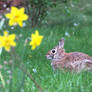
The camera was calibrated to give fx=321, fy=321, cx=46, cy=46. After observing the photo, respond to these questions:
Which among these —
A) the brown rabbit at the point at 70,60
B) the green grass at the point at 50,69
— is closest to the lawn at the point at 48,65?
the green grass at the point at 50,69

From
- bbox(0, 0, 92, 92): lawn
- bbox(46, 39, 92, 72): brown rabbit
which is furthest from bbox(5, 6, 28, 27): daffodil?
bbox(46, 39, 92, 72): brown rabbit

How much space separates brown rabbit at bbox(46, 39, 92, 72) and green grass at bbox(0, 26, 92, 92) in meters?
0.17

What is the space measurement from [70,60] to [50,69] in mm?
383

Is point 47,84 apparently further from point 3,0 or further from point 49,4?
point 3,0

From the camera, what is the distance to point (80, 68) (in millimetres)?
5246

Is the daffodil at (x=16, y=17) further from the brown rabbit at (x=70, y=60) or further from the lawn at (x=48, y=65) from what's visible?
the brown rabbit at (x=70, y=60)

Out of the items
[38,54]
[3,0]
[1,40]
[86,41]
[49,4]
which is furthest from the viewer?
[3,0]

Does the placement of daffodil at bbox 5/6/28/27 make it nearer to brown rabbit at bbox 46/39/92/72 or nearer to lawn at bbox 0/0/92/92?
lawn at bbox 0/0/92/92

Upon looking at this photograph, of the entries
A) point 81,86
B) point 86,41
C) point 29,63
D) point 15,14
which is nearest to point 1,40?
point 15,14

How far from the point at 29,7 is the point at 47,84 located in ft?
21.9

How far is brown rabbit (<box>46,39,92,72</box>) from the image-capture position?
5234 mm

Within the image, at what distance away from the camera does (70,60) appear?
5.41m

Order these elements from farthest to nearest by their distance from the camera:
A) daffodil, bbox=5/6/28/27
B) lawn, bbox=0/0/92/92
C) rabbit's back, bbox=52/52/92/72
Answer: rabbit's back, bbox=52/52/92/72 < lawn, bbox=0/0/92/92 < daffodil, bbox=5/6/28/27

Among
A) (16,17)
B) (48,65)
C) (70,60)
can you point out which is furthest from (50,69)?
(16,17)
